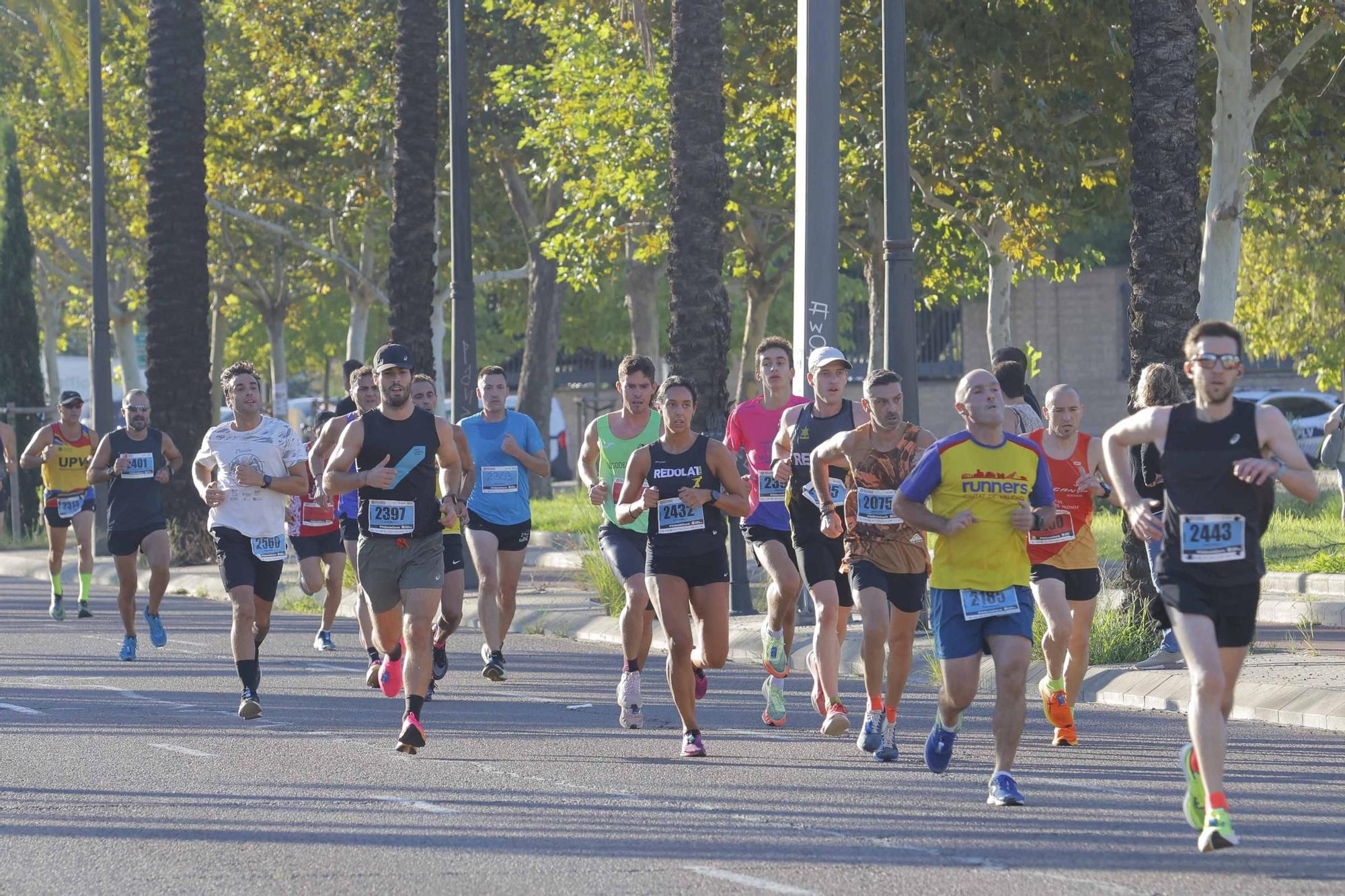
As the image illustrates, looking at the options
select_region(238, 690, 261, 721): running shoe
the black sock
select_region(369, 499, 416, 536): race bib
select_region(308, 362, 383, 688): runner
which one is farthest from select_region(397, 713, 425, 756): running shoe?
select_region(238, 690, 261, 721): running shoe

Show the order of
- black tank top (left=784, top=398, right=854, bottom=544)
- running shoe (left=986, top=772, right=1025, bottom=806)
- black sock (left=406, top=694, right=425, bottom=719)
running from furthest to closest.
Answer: black tank top (left=784, top=398, right=854, bottom=544)
black sock (left=406, top=694, right=425, bottom=719)
running shoe (left=986, top=772, right=1025, bottom=806)

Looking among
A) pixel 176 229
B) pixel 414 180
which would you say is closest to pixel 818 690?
pixel 414 180

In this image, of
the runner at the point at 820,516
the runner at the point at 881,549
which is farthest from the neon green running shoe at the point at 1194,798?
the runner at the point at 820,516

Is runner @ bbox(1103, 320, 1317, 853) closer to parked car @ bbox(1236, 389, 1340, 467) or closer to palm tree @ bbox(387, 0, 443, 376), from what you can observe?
palm tree @ bbox(387, 0, 443, 376)

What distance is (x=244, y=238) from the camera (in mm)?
45000

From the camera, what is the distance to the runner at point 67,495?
19859 mm

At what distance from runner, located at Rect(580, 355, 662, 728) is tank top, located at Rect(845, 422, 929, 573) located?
4.67ft

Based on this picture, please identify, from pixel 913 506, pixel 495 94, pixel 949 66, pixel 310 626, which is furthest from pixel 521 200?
pixel 913 506

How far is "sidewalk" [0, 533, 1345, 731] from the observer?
11.9m

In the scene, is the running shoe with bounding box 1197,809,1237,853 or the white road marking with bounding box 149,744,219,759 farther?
the white road marking with bounding box 149,744,219,759

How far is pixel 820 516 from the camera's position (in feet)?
36.4

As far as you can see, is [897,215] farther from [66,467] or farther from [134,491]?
[66,467]

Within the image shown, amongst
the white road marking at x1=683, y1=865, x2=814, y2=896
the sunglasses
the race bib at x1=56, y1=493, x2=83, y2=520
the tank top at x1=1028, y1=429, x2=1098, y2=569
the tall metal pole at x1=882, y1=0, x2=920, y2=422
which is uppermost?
the tall metal pole at x1=882, y1=0, x2=920, y2=422

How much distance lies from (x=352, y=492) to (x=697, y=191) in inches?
246
